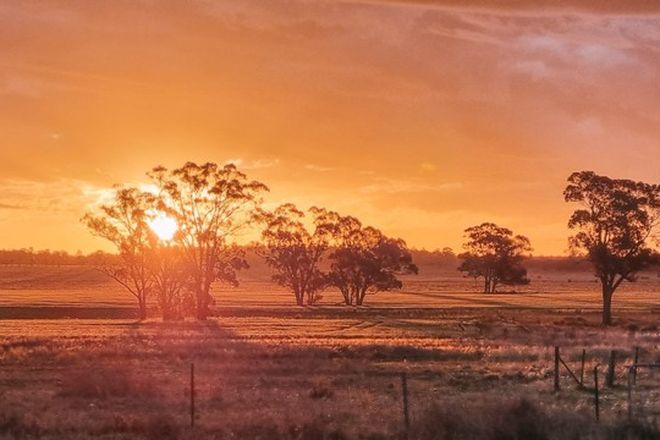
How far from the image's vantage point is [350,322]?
66.0 metres

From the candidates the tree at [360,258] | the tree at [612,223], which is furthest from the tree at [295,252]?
the tree at [612,223]

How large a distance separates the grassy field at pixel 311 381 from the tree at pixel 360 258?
49.2 metres

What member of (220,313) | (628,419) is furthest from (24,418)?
(220,313)

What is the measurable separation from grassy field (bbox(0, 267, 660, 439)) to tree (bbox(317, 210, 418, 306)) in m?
49.2

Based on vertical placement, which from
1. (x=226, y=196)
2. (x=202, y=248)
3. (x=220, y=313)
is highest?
(x=226, y=196)

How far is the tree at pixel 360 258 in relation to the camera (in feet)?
365

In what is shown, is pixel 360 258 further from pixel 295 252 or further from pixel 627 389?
pixel 627 389

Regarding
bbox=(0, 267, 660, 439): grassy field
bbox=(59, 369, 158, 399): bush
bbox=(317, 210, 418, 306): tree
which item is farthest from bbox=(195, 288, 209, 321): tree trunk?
bbox=(59, 369, 158, 399): bush

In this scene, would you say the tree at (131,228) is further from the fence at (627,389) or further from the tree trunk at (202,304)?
the fence at (627,389)

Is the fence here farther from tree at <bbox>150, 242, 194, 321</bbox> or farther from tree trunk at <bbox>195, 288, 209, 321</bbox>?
tree at <bbox>150, 242, 194, 321</bbox>

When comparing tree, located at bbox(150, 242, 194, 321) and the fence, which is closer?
the fence

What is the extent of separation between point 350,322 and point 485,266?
87523 millimetres

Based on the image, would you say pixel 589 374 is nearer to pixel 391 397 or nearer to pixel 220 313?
pixel 391 397

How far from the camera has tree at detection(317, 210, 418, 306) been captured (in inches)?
4382
